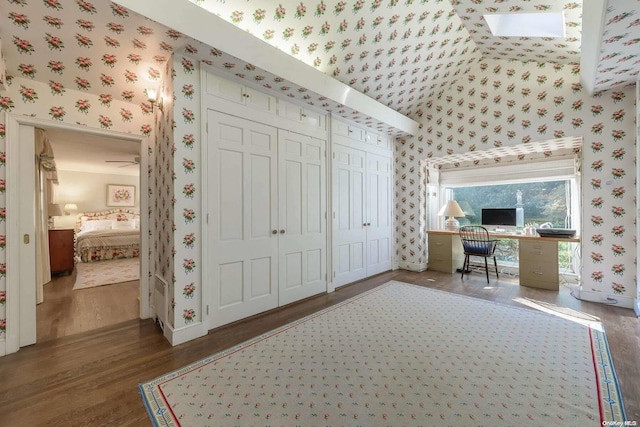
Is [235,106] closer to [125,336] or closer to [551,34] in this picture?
[125,336]

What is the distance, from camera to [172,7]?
1.91 metres

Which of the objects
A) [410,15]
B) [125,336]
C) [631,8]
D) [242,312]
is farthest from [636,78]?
[125,336]

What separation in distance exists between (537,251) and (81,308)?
611 cm

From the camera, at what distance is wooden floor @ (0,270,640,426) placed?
1.51 metres

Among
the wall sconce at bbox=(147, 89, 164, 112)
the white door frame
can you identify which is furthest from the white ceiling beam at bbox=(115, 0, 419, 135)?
the white door frame

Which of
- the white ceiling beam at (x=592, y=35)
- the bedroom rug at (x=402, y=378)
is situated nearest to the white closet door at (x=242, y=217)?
the bedroom rug at (x=402, y=378)

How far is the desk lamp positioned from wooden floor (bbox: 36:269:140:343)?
16.4ft

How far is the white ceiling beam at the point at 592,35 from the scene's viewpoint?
73.2 inches

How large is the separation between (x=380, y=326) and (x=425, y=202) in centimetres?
301

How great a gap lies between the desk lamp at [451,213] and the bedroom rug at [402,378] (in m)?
2.43

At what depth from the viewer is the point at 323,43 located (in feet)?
9.48

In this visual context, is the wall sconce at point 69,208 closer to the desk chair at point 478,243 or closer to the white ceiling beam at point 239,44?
the white ceiling beam at point 239,44

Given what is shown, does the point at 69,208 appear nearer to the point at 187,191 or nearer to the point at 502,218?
the point at 187,191

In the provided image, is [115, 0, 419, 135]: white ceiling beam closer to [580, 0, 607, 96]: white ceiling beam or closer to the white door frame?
the white door frame
